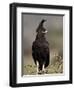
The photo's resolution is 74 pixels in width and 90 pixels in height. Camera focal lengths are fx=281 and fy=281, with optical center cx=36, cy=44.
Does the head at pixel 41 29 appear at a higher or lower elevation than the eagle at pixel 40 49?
higher

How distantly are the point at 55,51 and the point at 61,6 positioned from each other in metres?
0.25

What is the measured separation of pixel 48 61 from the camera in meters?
1.55

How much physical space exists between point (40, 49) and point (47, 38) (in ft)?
0.24

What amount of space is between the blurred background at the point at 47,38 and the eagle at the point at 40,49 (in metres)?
0.02

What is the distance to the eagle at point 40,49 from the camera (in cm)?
152

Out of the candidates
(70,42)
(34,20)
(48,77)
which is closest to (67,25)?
(70,42)

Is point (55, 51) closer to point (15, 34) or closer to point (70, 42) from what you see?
point (70, 42)

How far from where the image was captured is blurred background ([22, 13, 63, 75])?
4.90 ft

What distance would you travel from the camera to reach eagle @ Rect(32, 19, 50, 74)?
1523mm

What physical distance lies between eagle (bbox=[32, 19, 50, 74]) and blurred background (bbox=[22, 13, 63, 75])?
2cm

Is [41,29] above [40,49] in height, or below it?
above

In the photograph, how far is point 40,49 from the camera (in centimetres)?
153

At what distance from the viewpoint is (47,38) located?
1546 mm

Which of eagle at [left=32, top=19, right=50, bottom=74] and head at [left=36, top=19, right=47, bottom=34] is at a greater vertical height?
head at [left=36, top=19, right=47, bottom=34]
